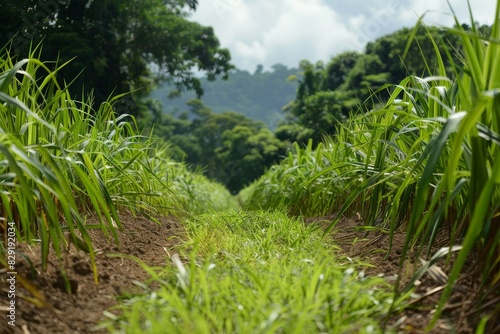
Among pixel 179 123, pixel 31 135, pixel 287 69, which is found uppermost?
pixel 287 69

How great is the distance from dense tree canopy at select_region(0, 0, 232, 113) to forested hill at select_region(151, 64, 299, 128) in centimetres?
8856

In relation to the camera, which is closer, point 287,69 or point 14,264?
point 14,264

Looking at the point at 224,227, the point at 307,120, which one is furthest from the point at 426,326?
the point at 307,120

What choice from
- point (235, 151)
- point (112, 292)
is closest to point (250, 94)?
point (235, 151)

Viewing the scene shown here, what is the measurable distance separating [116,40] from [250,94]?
101 meters

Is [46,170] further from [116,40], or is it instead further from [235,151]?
[235,151]

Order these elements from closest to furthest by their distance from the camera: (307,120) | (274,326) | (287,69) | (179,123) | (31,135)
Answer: (274,326), (31,135), (307,120), (179,123), (287,69)

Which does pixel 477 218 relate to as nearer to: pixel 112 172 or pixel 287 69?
pixel 112 172

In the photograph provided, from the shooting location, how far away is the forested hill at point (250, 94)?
357ft

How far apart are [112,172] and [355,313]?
189 centimetres

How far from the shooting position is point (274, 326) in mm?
1038

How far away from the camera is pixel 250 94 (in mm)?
114375

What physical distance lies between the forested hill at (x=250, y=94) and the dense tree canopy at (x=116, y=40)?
8856 centimetres

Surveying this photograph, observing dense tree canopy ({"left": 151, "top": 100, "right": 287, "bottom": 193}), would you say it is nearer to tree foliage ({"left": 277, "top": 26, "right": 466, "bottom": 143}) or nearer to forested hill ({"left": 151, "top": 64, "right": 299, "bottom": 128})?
tree foliage ({"left": 277, "top": 26, "right": 466, "bottom": 143})
